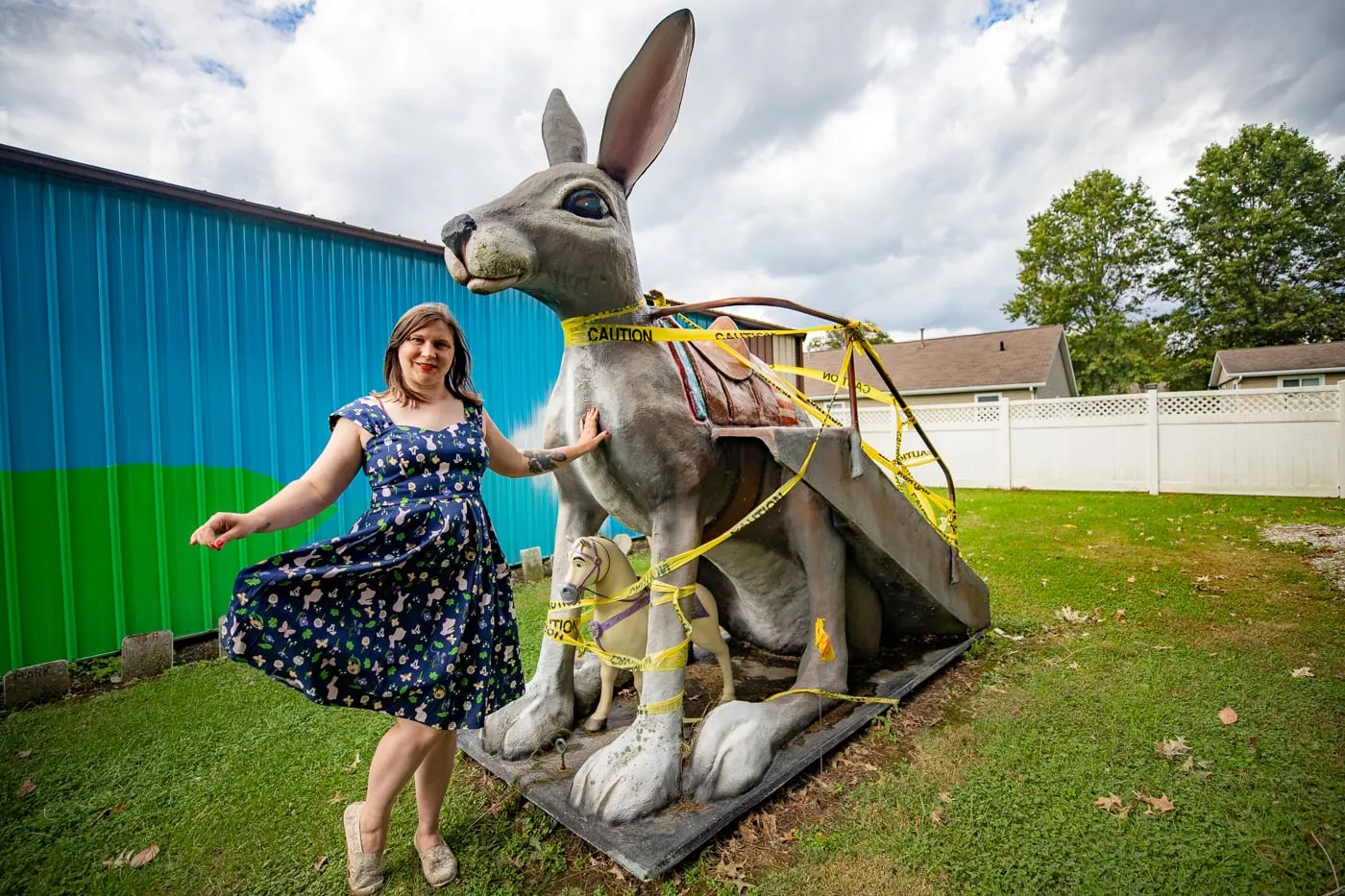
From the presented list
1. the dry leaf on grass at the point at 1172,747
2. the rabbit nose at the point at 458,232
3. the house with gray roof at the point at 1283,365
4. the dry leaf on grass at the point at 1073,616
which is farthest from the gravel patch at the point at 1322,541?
the house with gray roof at the point at 1283,365

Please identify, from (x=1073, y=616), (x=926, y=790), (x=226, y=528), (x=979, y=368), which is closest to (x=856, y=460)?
(x=926, y=790)

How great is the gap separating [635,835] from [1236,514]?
1054 cm

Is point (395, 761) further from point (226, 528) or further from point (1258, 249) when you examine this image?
point (1258, 249)

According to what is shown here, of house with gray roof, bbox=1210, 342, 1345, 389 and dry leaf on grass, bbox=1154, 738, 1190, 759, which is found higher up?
house with gray roof, bbox=1210, 342, 1345, 389

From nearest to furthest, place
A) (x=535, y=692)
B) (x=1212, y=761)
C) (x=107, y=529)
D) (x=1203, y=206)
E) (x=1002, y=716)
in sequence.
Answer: (x=1212, y=761)
(x=535, y=692)
(x=1002, y=716)
(x=107, y=529)
(x=1203, y=206)

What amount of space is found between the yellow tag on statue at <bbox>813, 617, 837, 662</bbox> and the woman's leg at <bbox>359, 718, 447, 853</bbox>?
1.76 meters

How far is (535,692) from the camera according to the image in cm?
292

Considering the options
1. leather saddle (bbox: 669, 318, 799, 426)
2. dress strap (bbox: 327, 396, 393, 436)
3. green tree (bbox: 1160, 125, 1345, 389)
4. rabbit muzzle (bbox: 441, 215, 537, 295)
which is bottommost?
dress strap (bbox: 327, 396, 393, 436)

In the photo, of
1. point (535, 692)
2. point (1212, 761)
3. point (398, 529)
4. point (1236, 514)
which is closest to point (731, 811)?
point (535, 692)

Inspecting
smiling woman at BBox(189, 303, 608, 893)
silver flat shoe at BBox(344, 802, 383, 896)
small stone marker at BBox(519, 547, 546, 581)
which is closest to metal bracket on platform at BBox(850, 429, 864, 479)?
smiling woman at BBox(189, 303, 608, 893)

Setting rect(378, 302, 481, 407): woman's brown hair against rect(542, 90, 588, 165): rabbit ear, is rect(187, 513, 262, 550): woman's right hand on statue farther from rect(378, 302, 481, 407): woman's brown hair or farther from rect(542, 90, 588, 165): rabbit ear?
rect(542, 90, 588, 165): rabbit ear

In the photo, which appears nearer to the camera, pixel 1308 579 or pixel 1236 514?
pixel 1308 579

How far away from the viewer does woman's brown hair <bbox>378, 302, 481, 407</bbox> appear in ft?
6.48

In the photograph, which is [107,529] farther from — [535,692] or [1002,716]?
[1002,716]
